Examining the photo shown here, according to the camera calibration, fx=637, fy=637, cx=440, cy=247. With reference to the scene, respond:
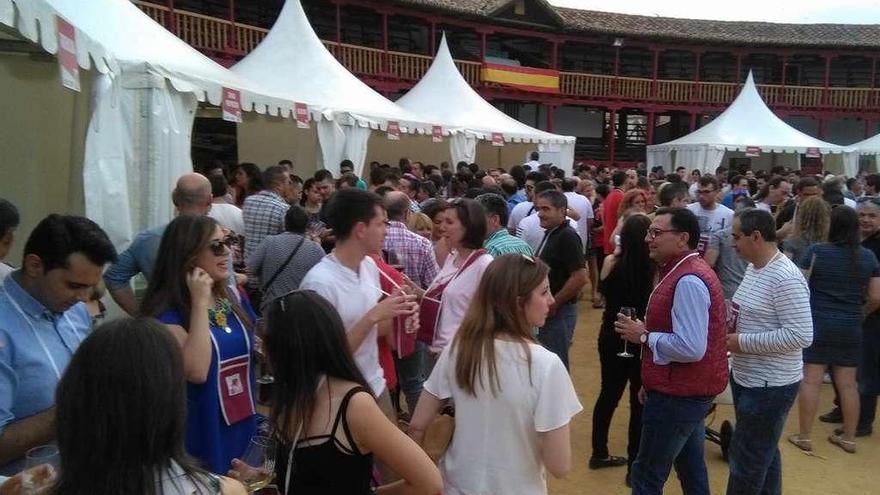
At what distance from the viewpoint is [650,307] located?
9.52 ft

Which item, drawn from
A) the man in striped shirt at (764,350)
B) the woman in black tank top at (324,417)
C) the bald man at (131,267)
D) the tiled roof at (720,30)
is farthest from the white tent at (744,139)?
the woman in black tank top at (324,417)

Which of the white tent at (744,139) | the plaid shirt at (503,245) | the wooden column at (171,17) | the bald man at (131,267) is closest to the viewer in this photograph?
the bald man at (131,267)

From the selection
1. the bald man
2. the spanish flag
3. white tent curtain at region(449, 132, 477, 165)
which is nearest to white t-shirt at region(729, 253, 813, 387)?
the bald man

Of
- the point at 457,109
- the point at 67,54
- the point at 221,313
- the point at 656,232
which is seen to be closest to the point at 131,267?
the point at 67,54

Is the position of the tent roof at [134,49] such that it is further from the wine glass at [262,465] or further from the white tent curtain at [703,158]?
the white tent curtain at [703,158]

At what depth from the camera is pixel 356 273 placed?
8.99 ft

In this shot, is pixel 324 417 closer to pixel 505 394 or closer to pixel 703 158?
pixel 505 394

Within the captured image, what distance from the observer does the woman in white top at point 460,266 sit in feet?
9.99

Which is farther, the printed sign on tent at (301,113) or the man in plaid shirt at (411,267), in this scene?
the printed sign on tent at (301,113)

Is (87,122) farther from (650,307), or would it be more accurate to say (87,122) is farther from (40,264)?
(650,307)

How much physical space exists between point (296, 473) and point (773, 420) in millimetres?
2359

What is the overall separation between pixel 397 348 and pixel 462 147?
10.4 m

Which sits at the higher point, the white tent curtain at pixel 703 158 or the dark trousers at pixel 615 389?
the white tent curtain at pixel 703 158

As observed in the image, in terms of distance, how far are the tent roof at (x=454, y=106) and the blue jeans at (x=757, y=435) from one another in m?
11.1
